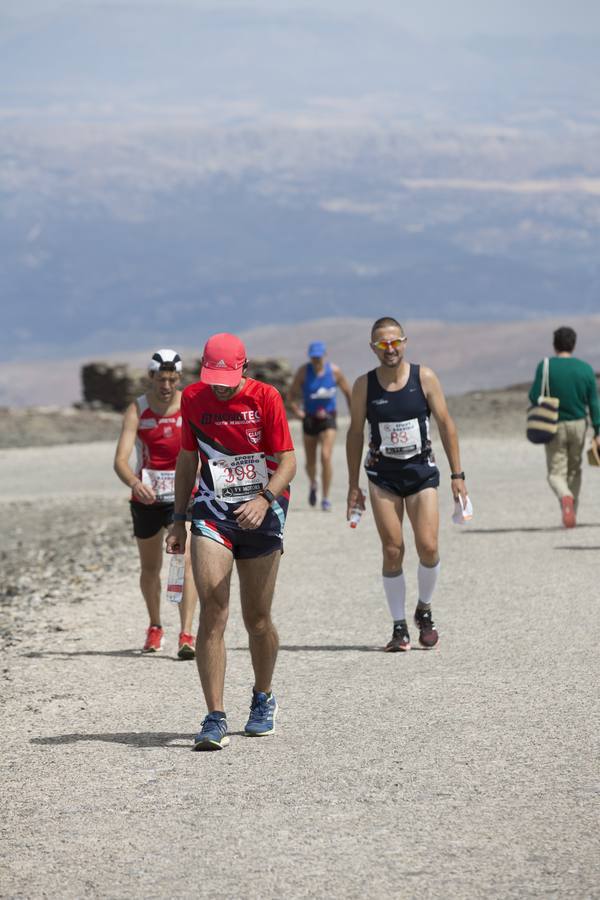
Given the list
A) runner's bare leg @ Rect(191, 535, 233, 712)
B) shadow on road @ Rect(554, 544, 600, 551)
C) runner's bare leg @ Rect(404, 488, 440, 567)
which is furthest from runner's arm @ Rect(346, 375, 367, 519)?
shadow on road @ Rect(554, 544, 600, 551)

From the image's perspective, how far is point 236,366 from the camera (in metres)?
6.74

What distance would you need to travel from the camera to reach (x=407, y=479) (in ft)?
30.6

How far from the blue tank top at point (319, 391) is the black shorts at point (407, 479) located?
27.0 ft

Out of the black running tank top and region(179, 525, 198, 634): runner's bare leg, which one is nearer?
the black running tank top

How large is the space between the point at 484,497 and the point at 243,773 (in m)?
13.5

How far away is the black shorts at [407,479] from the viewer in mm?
9309

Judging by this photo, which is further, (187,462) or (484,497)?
(484,497)

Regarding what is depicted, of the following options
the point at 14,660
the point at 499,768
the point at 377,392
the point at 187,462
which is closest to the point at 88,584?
the point at 14,660

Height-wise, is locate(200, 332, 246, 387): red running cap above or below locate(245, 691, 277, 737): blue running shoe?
above

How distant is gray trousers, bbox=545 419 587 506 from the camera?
1532 centimetres

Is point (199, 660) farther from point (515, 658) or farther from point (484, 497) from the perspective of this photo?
point (484, 497)

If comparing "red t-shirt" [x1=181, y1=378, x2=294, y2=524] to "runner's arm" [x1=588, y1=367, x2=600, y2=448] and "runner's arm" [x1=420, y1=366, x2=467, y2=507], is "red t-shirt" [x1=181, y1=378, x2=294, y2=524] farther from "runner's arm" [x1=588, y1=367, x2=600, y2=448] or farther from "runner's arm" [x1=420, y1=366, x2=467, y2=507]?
"runner's arm" [x1=588, y1=367, x2=600, y2=448]

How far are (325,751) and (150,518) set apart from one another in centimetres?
311

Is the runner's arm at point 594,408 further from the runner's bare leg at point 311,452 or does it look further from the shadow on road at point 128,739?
the shadow on road at point 128,739
